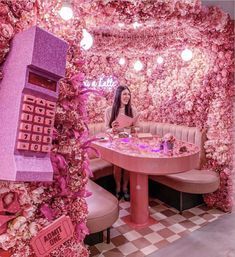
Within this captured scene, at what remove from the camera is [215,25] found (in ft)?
10.5

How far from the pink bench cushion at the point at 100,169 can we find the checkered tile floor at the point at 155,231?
0.58 meters

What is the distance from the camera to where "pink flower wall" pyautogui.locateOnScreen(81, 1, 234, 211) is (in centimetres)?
269

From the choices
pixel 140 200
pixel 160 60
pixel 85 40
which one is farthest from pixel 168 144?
pixel 160 60

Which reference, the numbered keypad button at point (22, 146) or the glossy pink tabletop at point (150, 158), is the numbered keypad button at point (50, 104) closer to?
the numbered keypad button at point (22, 146)

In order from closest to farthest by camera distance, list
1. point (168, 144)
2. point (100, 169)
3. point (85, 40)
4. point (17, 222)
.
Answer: point (17, 222), point (85, 40), point (168, 144), point (100, 169)

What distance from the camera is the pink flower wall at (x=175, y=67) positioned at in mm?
2686

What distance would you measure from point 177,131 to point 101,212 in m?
2.49

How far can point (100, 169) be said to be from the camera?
167 inches

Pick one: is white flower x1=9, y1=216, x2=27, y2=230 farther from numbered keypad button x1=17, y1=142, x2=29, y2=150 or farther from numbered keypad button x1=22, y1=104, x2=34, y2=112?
numbered keypad button x1=22, y1=104, x2=34, y2=112

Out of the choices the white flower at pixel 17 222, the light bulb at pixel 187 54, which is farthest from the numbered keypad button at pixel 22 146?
the light bulb at pixel 187 54

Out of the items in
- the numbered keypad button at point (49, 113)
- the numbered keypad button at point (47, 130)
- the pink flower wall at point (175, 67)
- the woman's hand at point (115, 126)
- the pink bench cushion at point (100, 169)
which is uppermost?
the pink flower wall at point (175, 67)

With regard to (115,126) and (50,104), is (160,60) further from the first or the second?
(50,104)

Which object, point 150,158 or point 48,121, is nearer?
point 48,121

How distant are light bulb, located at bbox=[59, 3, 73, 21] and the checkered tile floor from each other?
2425 millimetres
